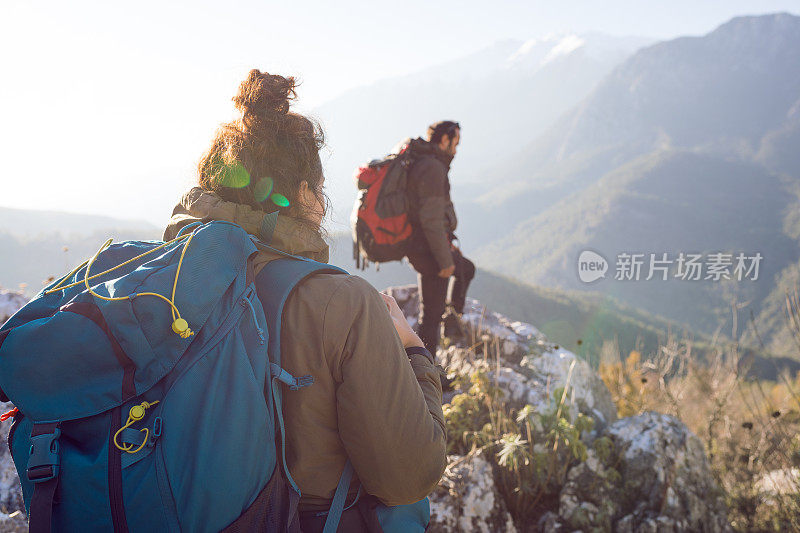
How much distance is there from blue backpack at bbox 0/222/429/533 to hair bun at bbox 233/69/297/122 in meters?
0.47

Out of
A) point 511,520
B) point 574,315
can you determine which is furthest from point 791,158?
point 511,520

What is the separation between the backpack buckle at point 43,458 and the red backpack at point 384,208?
113 inches

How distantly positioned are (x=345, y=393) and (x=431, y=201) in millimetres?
2593

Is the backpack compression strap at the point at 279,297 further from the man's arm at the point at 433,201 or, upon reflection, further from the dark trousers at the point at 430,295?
the dark trousers at the point at 430,295

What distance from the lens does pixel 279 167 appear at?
1280 mm

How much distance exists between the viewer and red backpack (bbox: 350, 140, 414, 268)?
362 centimetres

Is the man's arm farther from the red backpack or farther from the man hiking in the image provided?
the red backpack

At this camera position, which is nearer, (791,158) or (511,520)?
(511,520)

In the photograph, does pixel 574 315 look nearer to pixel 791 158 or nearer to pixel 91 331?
pixel 91 331

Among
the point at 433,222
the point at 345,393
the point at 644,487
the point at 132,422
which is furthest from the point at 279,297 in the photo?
the point at 644,487

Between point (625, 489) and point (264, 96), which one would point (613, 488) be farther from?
point (264, 96)

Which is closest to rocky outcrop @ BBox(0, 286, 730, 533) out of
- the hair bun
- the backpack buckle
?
the backpack buckle

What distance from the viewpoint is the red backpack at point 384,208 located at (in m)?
3.62

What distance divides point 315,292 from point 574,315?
75.2 meters
